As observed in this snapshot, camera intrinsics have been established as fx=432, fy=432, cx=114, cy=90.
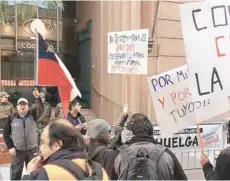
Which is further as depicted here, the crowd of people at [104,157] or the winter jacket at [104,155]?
the winter jacket at [104,155]

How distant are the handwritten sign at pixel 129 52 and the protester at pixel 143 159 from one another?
448cm

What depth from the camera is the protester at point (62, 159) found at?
2.56 meters

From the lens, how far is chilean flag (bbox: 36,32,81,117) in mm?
5918

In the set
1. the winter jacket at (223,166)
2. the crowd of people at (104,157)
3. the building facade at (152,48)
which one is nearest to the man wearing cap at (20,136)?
the crowd of people at (104,157)

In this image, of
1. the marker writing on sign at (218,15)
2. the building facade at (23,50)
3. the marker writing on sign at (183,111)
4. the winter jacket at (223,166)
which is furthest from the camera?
Answer: the building facade at (23,50)

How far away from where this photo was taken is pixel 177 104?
5.82m

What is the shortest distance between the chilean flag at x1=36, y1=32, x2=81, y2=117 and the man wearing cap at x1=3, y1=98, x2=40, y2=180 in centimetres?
113

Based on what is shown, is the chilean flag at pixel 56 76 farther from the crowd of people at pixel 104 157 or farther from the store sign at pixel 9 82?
the store sign at pixel 9 82

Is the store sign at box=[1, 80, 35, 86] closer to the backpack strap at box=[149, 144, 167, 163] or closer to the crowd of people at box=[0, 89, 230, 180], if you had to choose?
the crowd of people at box=[0, 89, 230, 180]

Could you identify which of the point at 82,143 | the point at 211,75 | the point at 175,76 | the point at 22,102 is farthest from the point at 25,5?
the point at 82,143

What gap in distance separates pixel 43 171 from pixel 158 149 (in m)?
1.24

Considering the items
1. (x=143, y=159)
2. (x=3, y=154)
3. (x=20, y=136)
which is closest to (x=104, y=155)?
(x=143, y=159)

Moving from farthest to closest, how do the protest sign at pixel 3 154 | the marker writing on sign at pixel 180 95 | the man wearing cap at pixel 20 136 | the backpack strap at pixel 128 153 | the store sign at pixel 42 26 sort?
1. the store sign at pixel 42 26
2. the protest sign at pixel 3 154
3. the man wearing cap at pixel 20 136
4. the marker writing on sign at pixel 180 95
5. the backpack strap at pixel 128 153

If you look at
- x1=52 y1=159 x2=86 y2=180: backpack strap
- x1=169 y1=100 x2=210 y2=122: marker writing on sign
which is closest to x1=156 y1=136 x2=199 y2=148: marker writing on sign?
x1=169 y1=100 x2=210 y2=122: marker writing on sign
